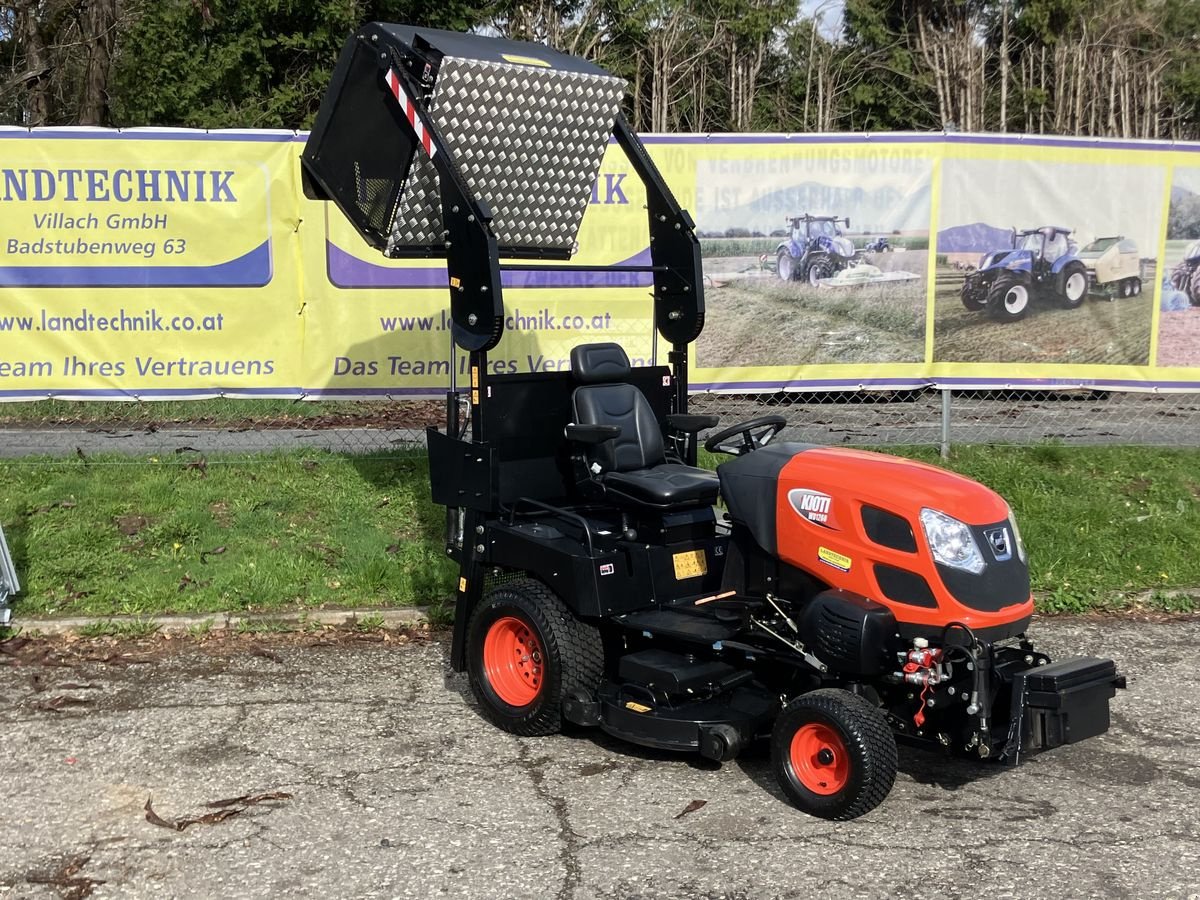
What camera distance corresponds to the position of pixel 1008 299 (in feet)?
29.4

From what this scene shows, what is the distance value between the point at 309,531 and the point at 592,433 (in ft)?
9.78

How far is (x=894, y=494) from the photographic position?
434cm

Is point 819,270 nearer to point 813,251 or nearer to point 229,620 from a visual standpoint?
point 813,251

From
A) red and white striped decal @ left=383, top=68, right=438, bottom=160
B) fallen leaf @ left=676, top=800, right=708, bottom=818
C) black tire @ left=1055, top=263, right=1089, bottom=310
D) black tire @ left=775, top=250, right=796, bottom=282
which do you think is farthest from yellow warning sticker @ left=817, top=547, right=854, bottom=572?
black tire @ left=1055, top=263, right=1089, bottom=310

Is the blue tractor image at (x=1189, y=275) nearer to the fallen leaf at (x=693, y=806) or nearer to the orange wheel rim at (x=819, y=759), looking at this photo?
the orange wheel rim at (x=819, y=759)

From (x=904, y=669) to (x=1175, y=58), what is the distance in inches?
1314

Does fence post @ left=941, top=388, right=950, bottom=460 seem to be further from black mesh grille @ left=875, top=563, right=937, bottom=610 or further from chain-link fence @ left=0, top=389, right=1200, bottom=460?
black mesh grille @ left=875, top=563, right=937, bottom=610

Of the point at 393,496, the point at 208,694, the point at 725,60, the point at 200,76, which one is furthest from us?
the point at 725,60

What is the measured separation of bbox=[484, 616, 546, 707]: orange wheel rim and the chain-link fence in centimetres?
366

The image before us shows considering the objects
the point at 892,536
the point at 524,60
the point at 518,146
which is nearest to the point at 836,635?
the point at 892,536

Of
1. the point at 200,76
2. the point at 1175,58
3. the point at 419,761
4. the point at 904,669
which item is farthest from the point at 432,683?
the point at 1175,58

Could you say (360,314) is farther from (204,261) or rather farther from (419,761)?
(419,761)

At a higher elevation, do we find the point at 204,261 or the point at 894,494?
the point at 204,261

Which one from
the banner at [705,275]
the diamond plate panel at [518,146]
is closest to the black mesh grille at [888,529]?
the diamond plate panel at [518,146]
